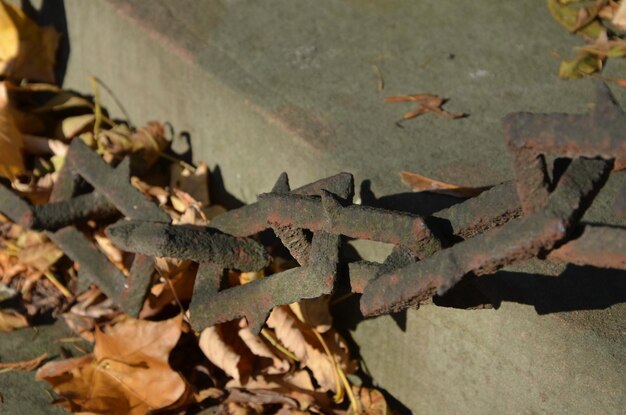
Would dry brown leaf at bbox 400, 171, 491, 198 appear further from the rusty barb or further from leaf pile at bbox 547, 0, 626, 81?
leaf pile at bbox 547, 0, 626, 81

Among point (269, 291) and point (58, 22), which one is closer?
point (269, 291)

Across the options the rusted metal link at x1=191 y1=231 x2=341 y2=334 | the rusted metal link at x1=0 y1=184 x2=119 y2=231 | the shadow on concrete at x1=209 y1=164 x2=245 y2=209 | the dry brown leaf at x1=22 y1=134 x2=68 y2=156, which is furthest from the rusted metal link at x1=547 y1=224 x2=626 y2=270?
the dry brown leaf at x1=22 y1=134 x2=68 y2=156

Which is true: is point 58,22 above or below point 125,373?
above

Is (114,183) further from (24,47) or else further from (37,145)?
(24,47)

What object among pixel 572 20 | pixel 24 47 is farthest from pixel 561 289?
pixel 24 47

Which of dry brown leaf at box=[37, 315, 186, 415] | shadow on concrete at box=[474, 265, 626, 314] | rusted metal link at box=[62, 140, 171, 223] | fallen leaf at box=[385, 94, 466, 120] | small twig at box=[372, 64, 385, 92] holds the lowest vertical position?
dry brown leaf at box=[37, 315, 186, 415]

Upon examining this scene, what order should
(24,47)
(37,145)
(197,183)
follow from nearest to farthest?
1. (197,183)
2. (37,145)
3. (24,47)

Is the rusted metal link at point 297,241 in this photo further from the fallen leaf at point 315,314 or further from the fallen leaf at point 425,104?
the fallen leaf at point 425,104
